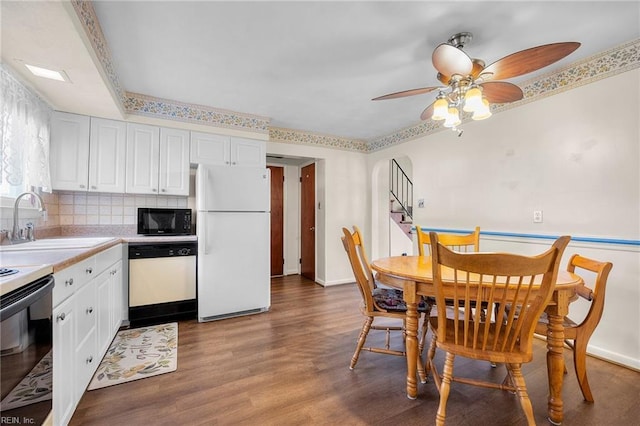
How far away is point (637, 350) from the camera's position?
2.01m

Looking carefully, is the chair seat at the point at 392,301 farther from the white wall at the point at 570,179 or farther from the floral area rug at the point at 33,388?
the floral area rug at the point at 33,388

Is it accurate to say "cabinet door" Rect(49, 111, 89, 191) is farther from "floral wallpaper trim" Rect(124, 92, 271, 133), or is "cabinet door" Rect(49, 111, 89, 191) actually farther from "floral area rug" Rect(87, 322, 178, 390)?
"floral area rug" Rect(87, 322, 178, 390)

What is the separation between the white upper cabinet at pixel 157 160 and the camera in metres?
2.92

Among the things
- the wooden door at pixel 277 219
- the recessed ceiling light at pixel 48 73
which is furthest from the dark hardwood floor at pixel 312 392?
the wooden door at pixel 277 219

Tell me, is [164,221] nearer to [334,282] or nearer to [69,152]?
[69,152]

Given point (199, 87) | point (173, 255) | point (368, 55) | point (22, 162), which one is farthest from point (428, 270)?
point (22, 162)

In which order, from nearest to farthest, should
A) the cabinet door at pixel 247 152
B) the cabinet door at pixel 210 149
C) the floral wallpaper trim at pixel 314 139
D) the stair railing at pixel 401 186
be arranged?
the cabinet door at pixel 210 149
the cabinet door at pixel 247 152
the floral wallpaper trim at pixel 314 139
the stair railing at pixel 401 186

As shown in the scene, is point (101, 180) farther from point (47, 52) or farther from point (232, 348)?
point (232, 348)

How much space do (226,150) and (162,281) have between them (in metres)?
1.58

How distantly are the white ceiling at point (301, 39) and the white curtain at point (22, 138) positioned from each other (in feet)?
0.43

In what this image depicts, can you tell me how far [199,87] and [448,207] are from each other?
9.92 feet

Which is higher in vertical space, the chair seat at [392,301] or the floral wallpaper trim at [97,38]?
the floral wallpaper trim at [97,38]

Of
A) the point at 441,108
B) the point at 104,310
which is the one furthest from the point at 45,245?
the point at 441,108

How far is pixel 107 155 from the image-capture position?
2.82 m
